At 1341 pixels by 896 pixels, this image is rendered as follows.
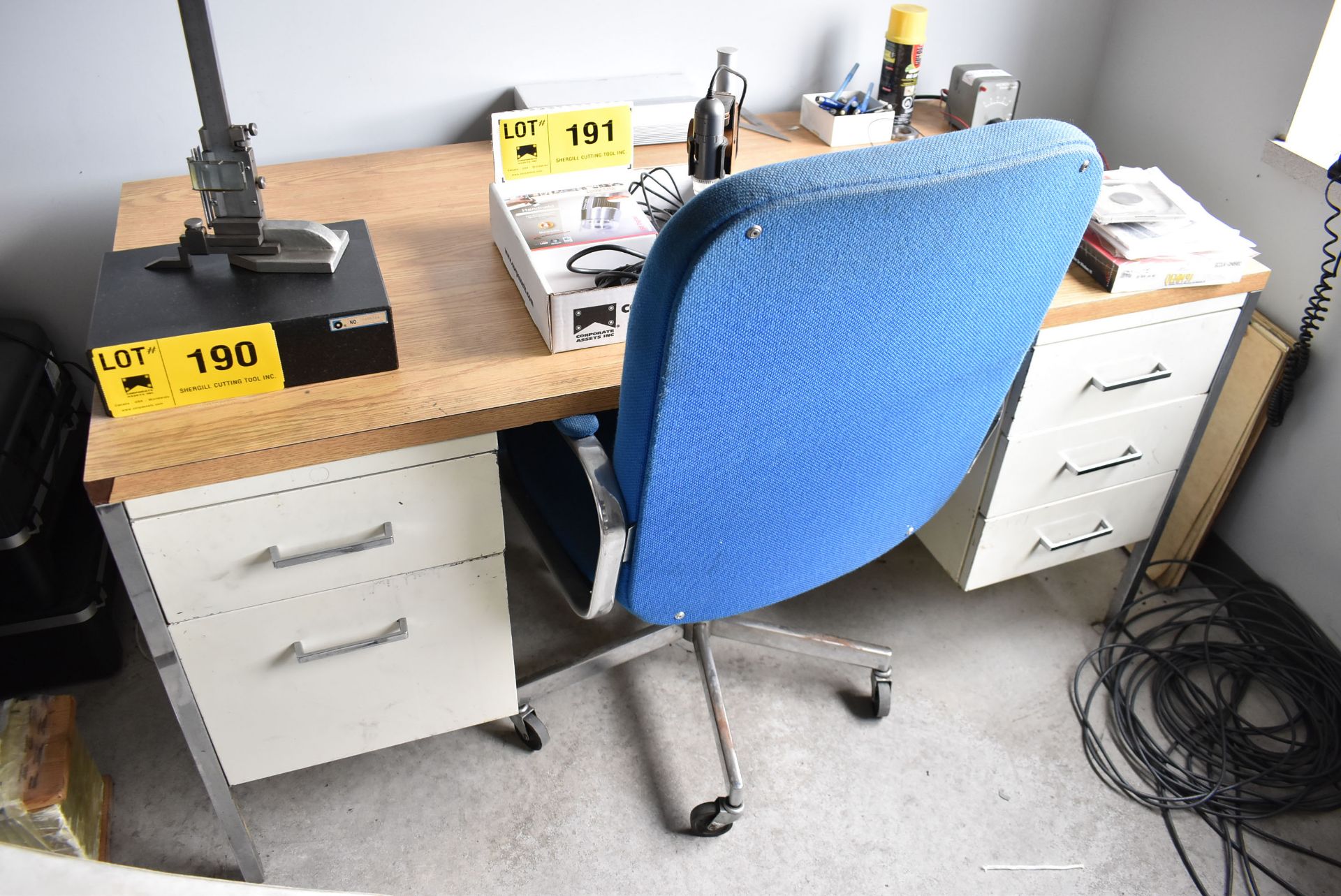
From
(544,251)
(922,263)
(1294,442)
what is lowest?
(1294,442)

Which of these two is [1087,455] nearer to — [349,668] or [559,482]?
[559,482]

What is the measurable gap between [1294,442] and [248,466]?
1676 millimetres

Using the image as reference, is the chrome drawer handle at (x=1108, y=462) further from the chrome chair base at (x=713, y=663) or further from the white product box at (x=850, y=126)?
the white product box at (x=850, y=126)

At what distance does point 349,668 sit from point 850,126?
1.19 metres

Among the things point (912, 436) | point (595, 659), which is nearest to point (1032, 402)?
point (912, 436)

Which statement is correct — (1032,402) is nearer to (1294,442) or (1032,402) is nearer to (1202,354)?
(1202,354)

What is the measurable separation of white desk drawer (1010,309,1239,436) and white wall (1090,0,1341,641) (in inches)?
12.6

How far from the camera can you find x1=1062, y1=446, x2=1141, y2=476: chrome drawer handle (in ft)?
5.19

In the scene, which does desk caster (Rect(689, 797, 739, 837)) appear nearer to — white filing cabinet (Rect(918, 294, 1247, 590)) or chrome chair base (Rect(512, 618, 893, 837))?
chrome chair base (Rect(512, 618, 893, 837))

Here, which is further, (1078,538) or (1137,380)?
(1078,538)

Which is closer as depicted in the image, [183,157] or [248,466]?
[248,466]

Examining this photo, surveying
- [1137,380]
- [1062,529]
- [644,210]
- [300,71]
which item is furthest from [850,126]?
[300,71]

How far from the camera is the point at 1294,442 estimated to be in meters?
1.80

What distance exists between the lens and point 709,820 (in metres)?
1.53
